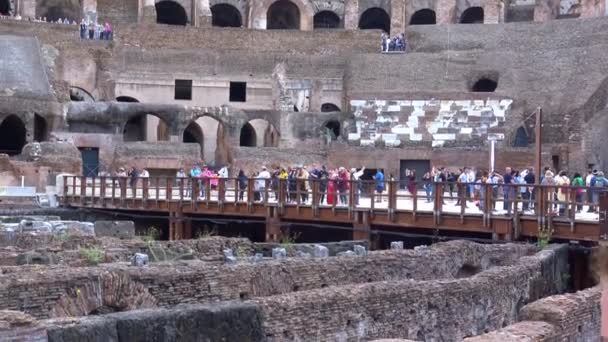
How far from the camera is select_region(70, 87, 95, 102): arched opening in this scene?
4584cm

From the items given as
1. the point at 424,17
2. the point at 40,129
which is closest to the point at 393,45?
the point at 424,17

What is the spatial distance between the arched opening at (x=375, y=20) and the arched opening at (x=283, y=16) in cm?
404

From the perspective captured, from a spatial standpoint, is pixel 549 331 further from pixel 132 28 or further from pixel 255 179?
pixel 132 28

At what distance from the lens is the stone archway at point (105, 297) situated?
30.5 feet

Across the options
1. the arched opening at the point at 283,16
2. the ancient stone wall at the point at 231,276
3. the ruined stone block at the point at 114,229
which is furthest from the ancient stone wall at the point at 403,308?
the arched opening at the point at 283,16

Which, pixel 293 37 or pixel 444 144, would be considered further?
pixel 293 37

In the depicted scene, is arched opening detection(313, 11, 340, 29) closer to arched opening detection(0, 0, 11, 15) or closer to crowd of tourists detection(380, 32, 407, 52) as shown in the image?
crowd of tourists detection(380, 32, 407, 52)

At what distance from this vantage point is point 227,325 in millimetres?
8453

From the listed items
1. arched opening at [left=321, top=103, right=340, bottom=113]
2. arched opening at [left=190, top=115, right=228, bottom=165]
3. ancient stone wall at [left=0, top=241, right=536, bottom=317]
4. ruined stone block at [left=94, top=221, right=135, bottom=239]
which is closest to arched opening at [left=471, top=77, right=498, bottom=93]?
arched opening at [left=321, top=103, right=340, bottom=113]

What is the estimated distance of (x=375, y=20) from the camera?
5853cm

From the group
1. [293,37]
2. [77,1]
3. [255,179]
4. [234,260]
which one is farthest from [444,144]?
[234,260]

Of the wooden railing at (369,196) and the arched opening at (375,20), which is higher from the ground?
the arched opening at (375,20)

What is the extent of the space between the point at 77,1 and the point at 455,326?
46040mm

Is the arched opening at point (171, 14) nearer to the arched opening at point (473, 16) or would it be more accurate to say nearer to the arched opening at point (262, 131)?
the arched opening at point (262, 131)
